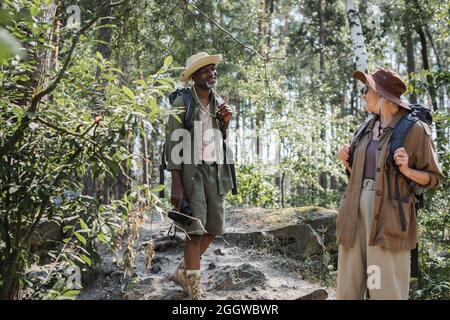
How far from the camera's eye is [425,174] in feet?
11.7

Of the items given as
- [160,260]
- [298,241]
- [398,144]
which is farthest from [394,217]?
[160,260]

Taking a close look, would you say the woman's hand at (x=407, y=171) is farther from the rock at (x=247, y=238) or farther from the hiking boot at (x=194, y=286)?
the rock at (x=247, y=238)

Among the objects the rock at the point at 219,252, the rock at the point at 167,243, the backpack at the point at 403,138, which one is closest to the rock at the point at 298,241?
the rock at the point at 219,252

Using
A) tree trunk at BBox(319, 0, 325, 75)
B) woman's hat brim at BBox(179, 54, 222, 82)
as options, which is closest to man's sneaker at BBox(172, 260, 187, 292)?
woman's hat brim at BBox(179, 54, 222, 82)

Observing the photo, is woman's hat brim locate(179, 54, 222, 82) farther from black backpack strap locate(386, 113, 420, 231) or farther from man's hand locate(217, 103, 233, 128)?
black backpack strap locate(386, 113, 420, 231)

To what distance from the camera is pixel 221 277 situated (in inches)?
226

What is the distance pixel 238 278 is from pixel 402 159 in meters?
2.79

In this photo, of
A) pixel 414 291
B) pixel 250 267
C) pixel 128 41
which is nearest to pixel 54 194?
pixel 250 267

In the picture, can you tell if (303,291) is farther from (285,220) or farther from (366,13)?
(366,13)

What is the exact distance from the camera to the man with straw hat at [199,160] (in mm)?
4535

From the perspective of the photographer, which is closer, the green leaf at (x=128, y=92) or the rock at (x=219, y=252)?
the green leaf at (x=128, y=92)

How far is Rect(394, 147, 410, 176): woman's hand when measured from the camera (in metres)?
3.54

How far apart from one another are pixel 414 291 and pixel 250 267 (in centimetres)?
191

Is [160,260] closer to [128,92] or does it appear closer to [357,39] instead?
[128,92]
